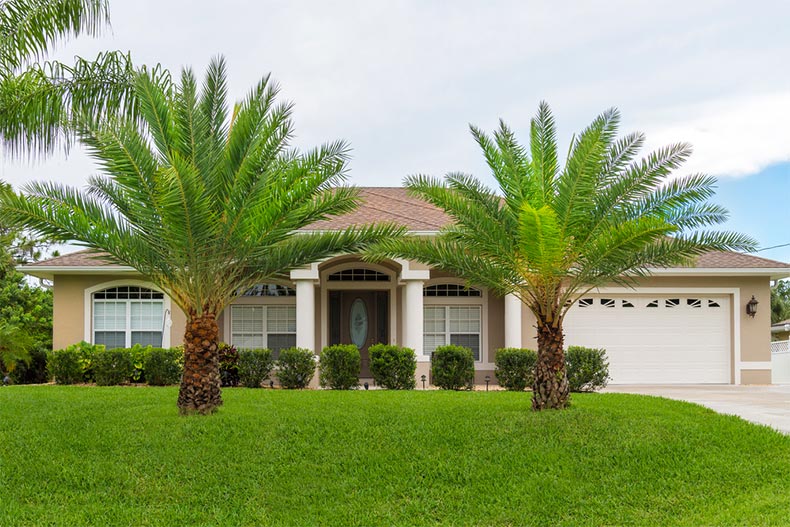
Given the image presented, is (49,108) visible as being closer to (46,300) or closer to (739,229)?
(739,229)

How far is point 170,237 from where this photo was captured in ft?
31.7

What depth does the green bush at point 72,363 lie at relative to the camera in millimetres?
16172

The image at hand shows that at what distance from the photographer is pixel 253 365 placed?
15.6 metres

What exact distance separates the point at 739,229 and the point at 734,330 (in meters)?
8.38

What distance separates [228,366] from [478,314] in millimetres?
6348

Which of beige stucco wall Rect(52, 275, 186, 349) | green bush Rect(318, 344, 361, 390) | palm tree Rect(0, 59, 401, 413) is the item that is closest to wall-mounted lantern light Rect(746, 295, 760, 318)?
green bush Rect(318, 344, 361, 390)

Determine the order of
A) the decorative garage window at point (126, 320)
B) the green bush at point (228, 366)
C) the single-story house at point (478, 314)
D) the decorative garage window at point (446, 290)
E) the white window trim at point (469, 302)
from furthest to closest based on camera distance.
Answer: the decorative garage window at point (446, 290) < the white window trim at point (469, 302) < the decorative garage window at point (126, 320) < the single-story house at point (478, 314) < the green bush at point (228, 366)

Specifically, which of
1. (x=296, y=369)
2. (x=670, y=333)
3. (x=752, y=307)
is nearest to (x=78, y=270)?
(x=296, y=369)

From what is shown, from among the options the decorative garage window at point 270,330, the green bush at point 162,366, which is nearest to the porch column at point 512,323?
the decorative garage window at point 270,330

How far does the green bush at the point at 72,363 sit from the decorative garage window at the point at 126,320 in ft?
3.47

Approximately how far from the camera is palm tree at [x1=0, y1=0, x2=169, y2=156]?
996 centimetres

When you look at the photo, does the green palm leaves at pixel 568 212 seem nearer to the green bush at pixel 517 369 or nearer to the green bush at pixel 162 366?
the green bush at pixel 517 369

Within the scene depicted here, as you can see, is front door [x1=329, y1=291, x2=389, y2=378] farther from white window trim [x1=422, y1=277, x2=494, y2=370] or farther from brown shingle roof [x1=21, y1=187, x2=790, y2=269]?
brown shingle roof [x1=21, y1=187, x2=790, y2=269]

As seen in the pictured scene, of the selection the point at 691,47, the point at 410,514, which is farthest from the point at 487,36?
the point at 410,514
